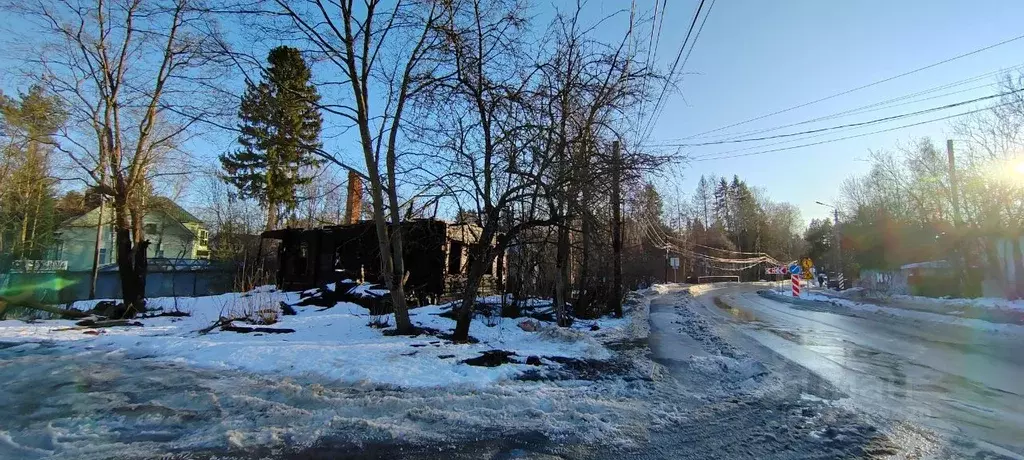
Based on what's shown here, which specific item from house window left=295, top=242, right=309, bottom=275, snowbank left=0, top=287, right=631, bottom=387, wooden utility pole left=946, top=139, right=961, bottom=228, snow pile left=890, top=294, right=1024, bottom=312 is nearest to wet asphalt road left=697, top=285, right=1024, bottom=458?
snowbank left=0, top=287, right=631, bottom=387

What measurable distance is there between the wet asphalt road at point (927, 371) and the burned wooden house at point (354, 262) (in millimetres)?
10225

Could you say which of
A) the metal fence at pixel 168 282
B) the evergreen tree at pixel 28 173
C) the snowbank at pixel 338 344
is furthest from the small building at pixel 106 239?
the snowbank at pixel 338 344

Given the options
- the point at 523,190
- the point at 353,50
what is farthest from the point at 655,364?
the point at 353,50

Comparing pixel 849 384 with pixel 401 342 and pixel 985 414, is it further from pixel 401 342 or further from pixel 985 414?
pixel 401 342

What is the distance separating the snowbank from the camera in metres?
8.54

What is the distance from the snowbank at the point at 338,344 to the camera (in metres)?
8.54

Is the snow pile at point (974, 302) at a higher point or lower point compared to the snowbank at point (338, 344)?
higher

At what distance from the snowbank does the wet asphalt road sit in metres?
4.16

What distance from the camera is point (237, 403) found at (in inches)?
254

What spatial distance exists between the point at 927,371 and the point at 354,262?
763 inches

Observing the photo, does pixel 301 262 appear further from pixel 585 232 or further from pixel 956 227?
pixel 956 227

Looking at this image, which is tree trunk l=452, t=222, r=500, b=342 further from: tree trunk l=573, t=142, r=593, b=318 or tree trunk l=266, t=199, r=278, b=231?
tree trunk l=266, t=199, r=278, b=231

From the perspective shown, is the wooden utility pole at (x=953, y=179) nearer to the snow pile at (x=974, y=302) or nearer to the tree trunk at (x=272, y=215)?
the snow pile at (x=974, y=302)

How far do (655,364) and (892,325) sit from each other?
12380 mm
